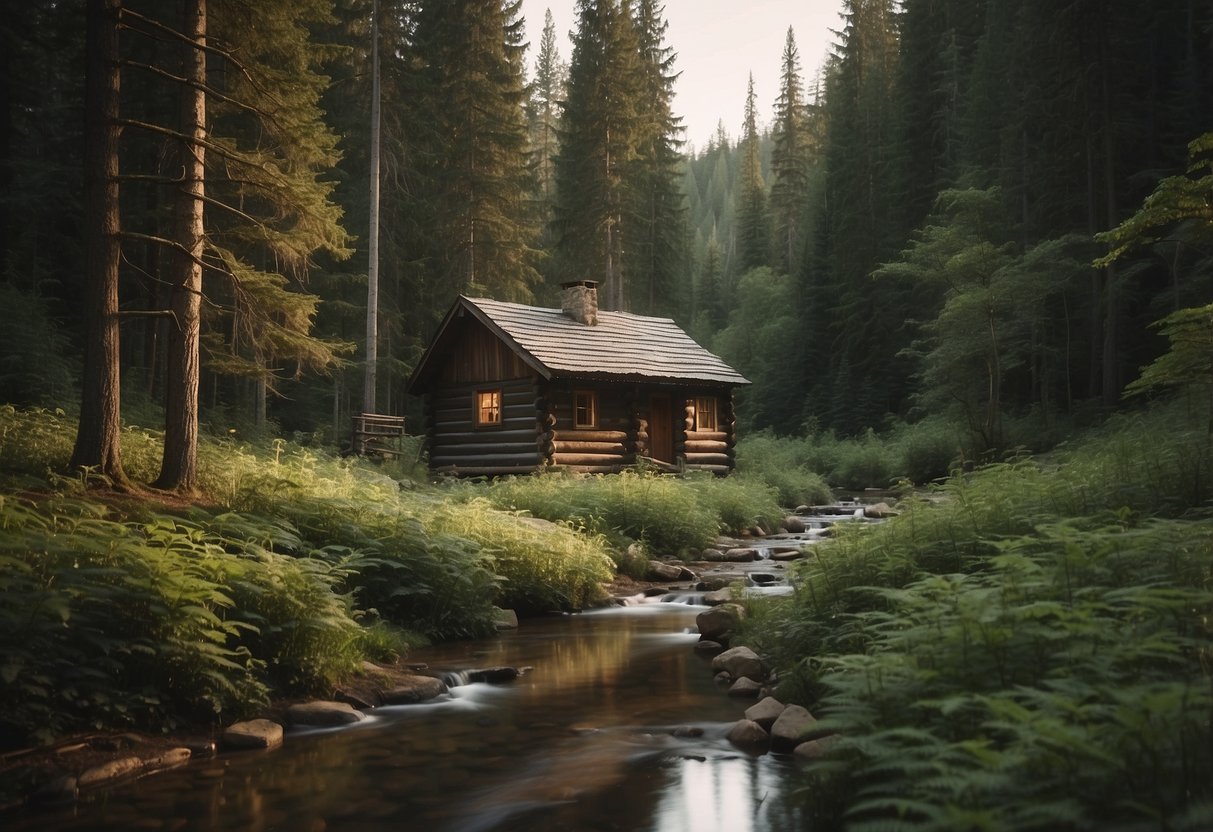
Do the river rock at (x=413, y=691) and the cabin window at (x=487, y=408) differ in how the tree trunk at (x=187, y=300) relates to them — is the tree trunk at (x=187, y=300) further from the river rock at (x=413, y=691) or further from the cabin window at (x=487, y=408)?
the cabin window at (x=487, y=408)

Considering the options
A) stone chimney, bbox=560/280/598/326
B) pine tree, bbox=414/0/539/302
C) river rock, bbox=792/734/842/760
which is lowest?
river rock, bbox=792/734/842/760

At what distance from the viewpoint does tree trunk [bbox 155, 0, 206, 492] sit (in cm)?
1119

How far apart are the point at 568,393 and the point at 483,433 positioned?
2.93 meters

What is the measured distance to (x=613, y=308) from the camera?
119 ft

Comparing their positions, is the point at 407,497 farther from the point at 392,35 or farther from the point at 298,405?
the point at 392,35

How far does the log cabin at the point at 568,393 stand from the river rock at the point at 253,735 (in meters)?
15.0

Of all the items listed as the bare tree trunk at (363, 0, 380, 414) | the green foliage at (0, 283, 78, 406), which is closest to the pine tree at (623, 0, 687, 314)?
the bare tree trunk at (363, 0, 380, 414)

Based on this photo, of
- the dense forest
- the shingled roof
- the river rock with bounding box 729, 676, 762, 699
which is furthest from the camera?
the shingled roof

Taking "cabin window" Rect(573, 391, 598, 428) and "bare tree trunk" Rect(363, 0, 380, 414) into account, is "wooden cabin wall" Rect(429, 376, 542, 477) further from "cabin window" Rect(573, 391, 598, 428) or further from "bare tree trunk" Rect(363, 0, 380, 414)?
"bare tree trunk" Rect(363, 0, 380, 414)

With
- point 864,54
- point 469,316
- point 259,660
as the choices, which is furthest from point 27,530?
point 864,54

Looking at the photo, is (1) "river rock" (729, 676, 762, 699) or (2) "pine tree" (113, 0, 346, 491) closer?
(1) "river rock" (729, 676, 762, 699)

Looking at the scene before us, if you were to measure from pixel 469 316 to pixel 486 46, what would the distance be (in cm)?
1600

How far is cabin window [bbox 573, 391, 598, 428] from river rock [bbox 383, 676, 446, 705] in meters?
15.3

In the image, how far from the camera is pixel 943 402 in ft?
106
